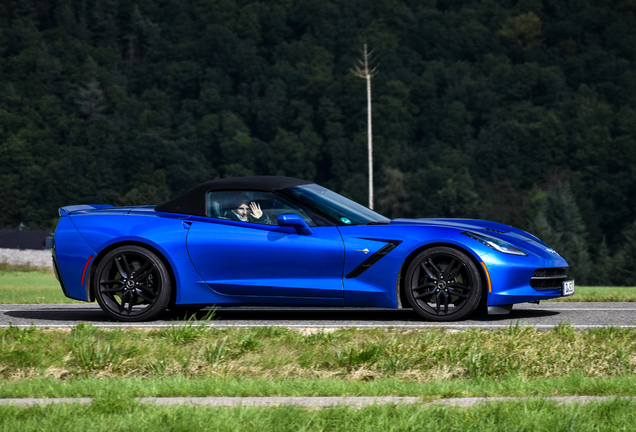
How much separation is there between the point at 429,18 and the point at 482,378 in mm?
137800

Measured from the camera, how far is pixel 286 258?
7957 mm

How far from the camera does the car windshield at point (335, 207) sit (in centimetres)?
823

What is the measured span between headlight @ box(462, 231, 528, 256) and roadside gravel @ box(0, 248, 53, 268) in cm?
6516

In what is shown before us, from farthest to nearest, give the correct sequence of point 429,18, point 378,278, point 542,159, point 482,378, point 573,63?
point 429,18 < point 573,63 < point 542,159 < point 378,278 < point 482,378

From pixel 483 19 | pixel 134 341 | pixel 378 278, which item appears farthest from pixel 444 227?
pixel 483 19

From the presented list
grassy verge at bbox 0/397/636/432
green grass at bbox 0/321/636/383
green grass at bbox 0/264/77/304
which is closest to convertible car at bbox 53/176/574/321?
green grass at bbox 0/321/636/383

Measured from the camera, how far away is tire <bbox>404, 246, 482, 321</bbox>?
7.79 meters

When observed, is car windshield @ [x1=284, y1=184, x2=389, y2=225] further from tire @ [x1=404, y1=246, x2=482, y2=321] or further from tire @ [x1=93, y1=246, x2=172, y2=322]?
tire @ [x1=93, y1=246, x2=172, y2=322]

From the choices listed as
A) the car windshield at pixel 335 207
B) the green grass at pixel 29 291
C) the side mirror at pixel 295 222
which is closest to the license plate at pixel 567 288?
the car windshield at pixel 335 207

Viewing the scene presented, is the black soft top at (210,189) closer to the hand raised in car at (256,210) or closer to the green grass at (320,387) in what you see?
the hand raised in car at (256,210)

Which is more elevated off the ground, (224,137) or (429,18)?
(429,18)

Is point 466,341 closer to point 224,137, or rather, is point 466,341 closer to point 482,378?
point 482,378

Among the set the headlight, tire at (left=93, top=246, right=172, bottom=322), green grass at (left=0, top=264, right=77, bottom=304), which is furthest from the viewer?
green grass at (left=0, top=264, right=77, bottom=304)

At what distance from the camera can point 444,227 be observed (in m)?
8.08
